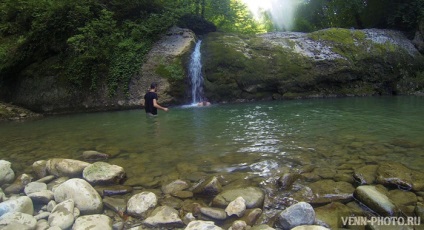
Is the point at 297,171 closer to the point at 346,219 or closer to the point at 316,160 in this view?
the point at 316,160

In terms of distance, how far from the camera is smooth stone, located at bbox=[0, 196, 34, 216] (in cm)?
374

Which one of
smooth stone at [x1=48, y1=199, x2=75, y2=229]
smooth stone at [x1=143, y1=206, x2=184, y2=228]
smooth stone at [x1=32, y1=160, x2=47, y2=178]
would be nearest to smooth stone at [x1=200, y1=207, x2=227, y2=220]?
smooth stone at [x1=143, y1=206, x2=184, y2=228]

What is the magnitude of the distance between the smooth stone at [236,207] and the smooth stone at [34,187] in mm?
2964

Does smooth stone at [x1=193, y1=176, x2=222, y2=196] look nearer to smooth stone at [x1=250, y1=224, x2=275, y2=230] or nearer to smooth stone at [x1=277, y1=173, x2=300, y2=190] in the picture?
smooth stone at [x1=277, y1=173, x2=300, y2=190]

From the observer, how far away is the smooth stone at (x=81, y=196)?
394 centimetres

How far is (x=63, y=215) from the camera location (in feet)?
12.0

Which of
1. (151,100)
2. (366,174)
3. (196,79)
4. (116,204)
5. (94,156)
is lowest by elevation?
(116,204)

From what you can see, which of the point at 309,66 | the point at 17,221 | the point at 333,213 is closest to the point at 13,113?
the point at 17,221

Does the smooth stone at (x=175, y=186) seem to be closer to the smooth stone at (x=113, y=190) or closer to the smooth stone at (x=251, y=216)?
the smooth stone at (x=113, y=190)

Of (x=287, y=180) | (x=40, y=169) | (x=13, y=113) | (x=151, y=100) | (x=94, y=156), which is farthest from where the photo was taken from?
(x=13, y=113)

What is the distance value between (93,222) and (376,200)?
3427mm

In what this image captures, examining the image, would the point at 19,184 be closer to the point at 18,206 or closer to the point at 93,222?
the point at 18,206

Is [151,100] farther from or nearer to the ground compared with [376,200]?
farther from the ground

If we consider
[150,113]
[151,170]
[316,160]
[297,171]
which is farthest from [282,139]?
[150,113]
